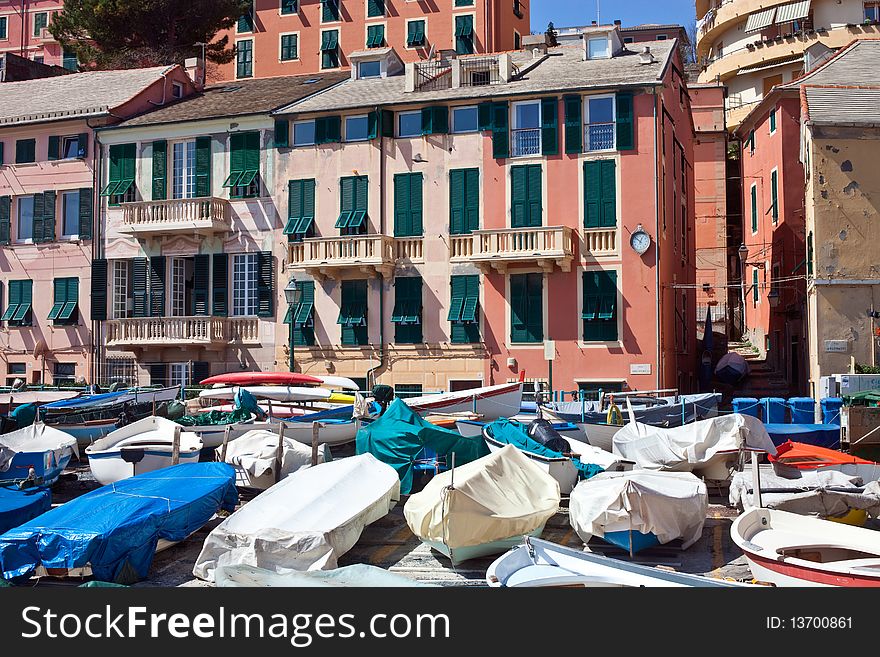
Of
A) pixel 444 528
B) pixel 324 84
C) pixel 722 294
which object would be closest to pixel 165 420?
pixel 444 528

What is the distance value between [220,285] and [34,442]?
15868 millimetres

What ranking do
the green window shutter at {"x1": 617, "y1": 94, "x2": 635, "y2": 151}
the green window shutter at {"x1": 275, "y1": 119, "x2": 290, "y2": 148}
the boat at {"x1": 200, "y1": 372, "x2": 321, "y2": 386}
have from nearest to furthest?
the boat at {"x1": 200, "y1": 372, "x2": 321, "y2": 386}, the green window shutter at {"x1": 617, "y1": 94, "x2": 635, "y2": 151}, the green window shutter at {"x1": 275, "y1": 119, "x2": 290, "y2": 148}

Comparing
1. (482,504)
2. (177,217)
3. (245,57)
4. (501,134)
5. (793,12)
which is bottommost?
(482,504)

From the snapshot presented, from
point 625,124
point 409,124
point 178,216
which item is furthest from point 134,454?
point 625,124

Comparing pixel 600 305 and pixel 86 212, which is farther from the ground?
pixel 86 212

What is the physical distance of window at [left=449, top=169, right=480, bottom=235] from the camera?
37156 mm

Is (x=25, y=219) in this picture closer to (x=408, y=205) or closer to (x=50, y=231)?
(x=50, y=231)

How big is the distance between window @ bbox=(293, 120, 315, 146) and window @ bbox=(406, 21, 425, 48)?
697 inches

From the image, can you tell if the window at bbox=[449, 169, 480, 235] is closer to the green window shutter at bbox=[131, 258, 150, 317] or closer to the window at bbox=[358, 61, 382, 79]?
the window at bbox=[358, 61, 382, 79]

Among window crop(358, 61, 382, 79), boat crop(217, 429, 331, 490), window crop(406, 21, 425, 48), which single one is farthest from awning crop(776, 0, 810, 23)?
boat crop(217, 429, 331, 490)

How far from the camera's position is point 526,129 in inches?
1452

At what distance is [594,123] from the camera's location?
3600 centimetres

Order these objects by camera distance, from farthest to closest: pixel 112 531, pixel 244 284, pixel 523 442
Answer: pixel 244 284 → pixel 523 442 → pixel 112 531

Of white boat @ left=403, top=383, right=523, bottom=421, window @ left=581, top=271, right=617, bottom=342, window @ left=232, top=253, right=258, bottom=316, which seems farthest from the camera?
window @ left=232, top=253, right=258, bottom=316
